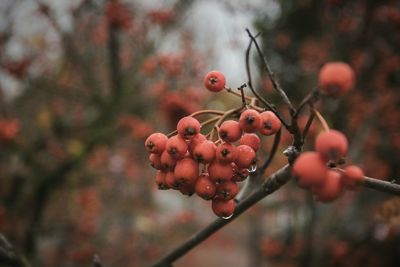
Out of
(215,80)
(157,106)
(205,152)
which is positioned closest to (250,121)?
(205,152)

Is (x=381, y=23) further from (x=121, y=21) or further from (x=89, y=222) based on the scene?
(x=89, y=222)

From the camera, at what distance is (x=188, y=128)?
140 centimetres

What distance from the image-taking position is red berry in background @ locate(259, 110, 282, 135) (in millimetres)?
1401

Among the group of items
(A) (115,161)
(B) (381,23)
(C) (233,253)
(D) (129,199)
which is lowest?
(C) (233,253)

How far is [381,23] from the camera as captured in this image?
6480mm

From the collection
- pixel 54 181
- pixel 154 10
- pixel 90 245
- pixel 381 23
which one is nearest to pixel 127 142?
pixel 90 245

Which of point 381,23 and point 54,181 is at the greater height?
point 381,23

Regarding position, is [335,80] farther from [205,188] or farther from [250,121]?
[205,188]

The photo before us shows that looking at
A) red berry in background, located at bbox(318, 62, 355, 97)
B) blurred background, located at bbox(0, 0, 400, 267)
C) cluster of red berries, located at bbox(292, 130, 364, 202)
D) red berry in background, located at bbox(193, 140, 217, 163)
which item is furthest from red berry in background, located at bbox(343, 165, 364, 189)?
blurred background, located at bbox(0, 0, 400, 267)

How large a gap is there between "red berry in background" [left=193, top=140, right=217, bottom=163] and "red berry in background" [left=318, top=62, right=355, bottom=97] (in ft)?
1.57

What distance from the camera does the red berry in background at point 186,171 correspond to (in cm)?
136

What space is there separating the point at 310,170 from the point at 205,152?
1.43 feet

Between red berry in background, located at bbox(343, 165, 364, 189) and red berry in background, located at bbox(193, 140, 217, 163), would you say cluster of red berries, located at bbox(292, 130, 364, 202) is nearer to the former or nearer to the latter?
red berry in background, located at bbox(343, 165, 364, 189)

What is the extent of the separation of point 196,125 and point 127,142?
43.1 feet
